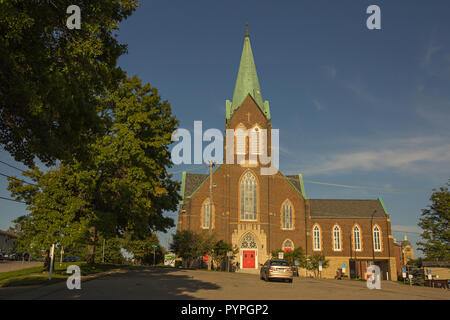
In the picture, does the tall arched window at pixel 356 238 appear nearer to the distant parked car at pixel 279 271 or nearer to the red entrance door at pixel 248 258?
the red entrance door at pixel 248 258

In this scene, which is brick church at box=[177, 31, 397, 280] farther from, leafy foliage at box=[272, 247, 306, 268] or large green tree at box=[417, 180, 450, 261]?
large green tree at box=[417, 180, 450, 261]

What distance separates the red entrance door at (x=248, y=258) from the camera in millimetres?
49528

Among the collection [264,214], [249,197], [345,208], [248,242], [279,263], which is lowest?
[279,263]

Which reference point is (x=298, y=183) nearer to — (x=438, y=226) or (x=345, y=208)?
(x=345, y=208)

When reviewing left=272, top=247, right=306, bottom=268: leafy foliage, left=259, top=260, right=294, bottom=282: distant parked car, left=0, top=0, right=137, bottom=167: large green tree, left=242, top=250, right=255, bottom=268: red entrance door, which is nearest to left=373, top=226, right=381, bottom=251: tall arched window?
left=272, top=247, right=306, bottom=268: leafy foliage

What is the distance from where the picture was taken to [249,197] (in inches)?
2016

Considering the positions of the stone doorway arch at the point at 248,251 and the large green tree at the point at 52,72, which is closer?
the large green tree at the point at 52,72

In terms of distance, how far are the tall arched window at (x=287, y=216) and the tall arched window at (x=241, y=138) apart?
31.3 feet

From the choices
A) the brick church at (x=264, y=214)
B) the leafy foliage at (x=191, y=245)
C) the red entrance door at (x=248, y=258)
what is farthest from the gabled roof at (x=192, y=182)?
the leafy foliage at (x=191, y=245)

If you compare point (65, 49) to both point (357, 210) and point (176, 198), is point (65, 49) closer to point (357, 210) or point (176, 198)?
point (176, 198)

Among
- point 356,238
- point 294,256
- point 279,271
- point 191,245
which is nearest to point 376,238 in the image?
point 356,238

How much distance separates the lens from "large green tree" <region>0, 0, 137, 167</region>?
359 inches

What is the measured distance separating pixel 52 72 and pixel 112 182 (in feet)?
49.5

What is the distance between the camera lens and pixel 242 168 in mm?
51906
